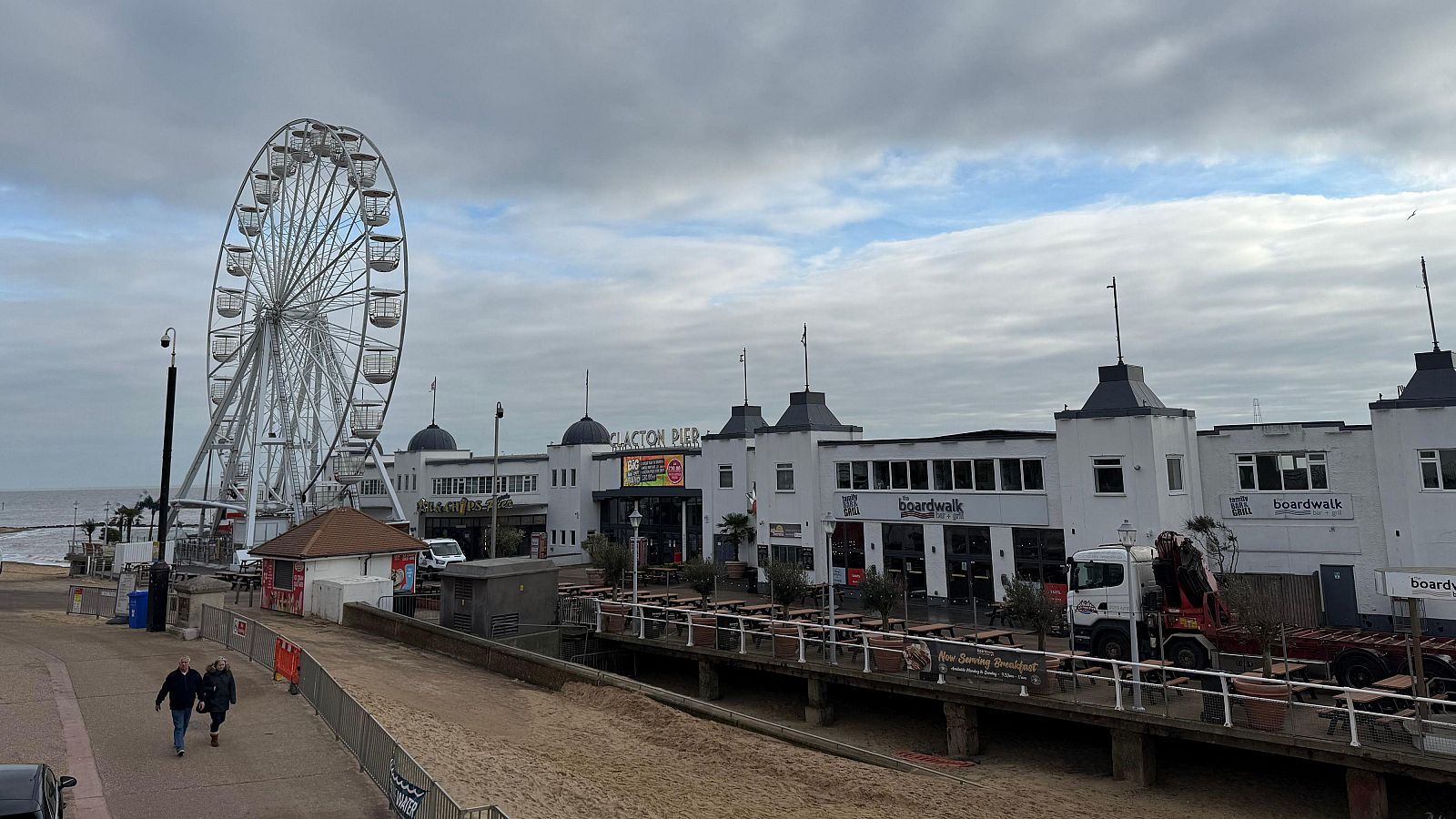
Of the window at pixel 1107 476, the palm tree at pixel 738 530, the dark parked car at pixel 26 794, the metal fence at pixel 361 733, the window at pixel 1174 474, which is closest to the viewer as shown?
the dark parked car at pixel 26 794

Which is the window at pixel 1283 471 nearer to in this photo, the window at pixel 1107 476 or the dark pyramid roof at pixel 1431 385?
the dark pyramid roof at pixel 1431 385

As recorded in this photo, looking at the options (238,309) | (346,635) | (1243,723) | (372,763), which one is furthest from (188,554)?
(1243,723)

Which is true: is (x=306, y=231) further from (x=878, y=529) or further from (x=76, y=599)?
(x=878, y=529)

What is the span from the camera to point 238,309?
157 ft

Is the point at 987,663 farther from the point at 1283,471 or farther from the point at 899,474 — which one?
the point at 899,474

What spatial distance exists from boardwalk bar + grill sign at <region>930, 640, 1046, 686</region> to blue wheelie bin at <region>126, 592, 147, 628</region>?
77.4 feet

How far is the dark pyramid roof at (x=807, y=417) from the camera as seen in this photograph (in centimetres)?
3975

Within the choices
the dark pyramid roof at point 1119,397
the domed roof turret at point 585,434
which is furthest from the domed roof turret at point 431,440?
the dark pyramid roof at point 1119,397

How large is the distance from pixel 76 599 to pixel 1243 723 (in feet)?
124

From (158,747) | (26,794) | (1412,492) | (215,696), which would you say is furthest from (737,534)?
(26,794)

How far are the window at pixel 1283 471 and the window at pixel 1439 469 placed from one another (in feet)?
8.16

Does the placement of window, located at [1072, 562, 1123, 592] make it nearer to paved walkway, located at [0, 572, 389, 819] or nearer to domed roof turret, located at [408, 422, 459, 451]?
paved walkway, located at [0, 572, 389, 819]

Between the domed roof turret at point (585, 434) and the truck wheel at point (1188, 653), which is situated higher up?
the domed roof turret at point (585, 434)

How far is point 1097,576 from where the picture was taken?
2258 cm
